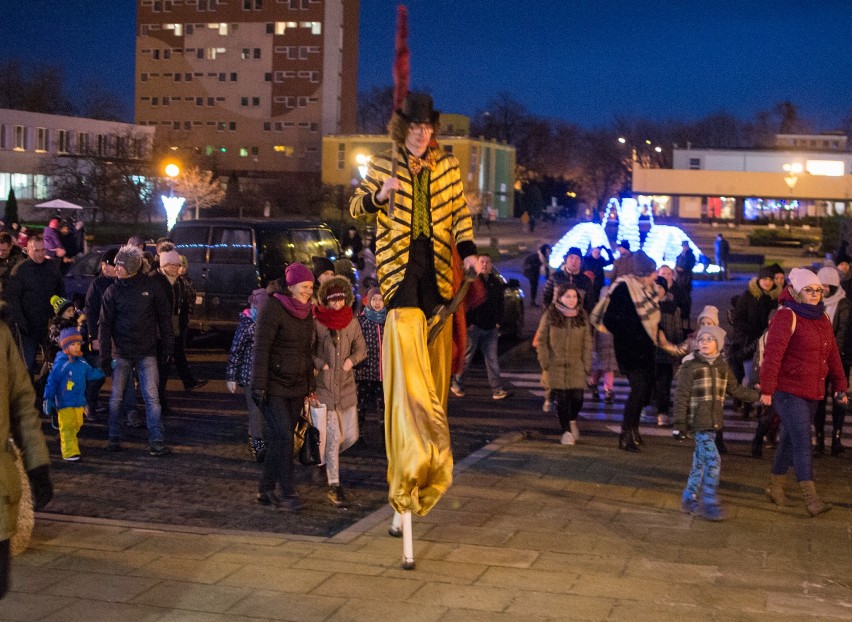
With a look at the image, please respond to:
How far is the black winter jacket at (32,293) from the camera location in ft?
42.2

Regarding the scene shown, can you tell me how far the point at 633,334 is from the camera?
11445mm

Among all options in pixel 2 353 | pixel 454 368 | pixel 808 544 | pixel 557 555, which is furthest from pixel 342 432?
pixel 2 353

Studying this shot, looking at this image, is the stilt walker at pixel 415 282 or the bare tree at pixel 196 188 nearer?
the stilt walker at pixel 415 282

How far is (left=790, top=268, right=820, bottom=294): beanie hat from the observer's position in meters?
8.76

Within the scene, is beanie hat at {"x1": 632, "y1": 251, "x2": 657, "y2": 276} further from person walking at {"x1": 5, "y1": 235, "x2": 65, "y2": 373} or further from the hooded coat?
person walking at {"x1": 5, "y1": 235, "x2": 65, "y2": 373}

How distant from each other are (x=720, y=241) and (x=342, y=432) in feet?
104

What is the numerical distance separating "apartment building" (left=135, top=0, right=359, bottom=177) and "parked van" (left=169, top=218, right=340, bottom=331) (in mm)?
91030

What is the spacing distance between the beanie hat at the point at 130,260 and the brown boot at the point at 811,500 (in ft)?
19.8

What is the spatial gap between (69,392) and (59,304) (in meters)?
2.31

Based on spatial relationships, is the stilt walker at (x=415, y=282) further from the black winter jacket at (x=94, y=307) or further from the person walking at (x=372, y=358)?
the black winter jacket at (x=94, y=307)

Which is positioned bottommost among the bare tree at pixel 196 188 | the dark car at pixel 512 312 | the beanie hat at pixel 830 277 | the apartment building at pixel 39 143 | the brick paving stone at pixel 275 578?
the brick paving stone at pixel 275 578

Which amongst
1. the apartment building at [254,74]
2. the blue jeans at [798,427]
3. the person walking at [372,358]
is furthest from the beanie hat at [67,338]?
the apartment building at [254,74]

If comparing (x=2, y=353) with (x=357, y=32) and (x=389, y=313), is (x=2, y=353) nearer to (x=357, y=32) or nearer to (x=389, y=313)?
(x=389, y=313)

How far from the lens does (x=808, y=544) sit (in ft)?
25.5
